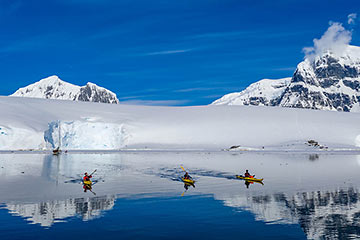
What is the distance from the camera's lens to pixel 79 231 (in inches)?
562

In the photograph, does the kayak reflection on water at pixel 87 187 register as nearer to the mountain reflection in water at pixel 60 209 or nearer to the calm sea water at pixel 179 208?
the calm sea water at pixel 179 208

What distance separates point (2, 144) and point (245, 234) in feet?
222

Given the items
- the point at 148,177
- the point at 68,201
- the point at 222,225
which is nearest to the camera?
the point at 222,225

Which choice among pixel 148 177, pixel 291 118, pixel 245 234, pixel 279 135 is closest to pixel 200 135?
pixel 279 135

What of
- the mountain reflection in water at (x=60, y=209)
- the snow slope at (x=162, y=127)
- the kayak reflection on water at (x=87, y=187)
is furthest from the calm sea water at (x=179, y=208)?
the snow slope at (x=162, y=127)

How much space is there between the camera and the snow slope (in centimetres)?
7631

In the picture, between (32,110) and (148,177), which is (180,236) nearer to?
(148,177)

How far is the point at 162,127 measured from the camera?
88.8 metres

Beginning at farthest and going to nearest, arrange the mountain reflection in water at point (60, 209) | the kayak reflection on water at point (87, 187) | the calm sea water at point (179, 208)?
the kayak reflection on water at point (87, 187)
the mountain reflection in water at point (60, 209)
the calm sea water at point (179, 208)

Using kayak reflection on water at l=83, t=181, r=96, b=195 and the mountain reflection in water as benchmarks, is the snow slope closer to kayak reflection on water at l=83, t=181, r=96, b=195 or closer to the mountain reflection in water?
kayak reflection on water at l=83, t=181, r=96, b=195

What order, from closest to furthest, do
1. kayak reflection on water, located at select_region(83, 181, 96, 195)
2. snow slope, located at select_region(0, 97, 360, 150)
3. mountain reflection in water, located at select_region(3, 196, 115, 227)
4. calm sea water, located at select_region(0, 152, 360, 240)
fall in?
calm sea water, located at select_region(0, 152, 360, 240)
mountain reflection in water, located at select_region(3, 196, 115, 227)
kayak reflection on water, located at select_region(83, 181, 96, 195)
snow slope, located at select_region(0, 97, 360, 150)

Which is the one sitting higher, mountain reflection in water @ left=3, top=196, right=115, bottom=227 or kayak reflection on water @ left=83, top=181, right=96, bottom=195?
kayak reflection on water @ left=83, top=181, right=96, bottom=195

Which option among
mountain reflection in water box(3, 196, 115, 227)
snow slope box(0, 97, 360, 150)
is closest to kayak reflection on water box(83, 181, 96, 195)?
mountain reflection in water box(3, 196, 115, 227)

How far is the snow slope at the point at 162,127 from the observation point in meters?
76.3
